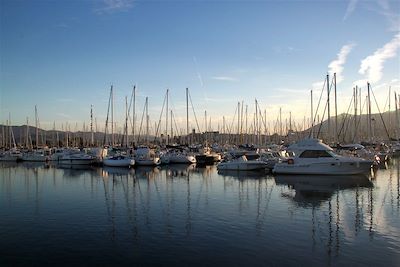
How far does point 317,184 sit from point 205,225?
61.8ft

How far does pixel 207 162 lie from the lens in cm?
6969

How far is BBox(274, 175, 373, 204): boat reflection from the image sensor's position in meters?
28.8

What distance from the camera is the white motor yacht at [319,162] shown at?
40.4 meters

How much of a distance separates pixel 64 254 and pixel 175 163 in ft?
170

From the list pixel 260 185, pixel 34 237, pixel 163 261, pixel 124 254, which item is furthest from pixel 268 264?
pixel 260 185

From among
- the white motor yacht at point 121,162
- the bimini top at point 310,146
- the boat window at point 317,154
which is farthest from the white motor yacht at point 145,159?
the boat window at point 317,154

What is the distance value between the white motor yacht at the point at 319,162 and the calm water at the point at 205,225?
4.95 meters

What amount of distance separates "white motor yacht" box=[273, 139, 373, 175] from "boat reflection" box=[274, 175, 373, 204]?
0.66m

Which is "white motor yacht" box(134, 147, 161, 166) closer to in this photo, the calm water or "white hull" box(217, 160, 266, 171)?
"white hull" box(217, 160, 266, 171)

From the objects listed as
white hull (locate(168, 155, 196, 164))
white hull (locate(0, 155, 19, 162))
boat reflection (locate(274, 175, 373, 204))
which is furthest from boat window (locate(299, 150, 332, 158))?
white hull (locate(0, 155, 19, 162))

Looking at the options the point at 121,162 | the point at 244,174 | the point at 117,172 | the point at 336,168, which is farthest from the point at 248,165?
the point at 121,162

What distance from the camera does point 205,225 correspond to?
2000cm

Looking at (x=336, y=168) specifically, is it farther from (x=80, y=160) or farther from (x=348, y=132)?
(x=348, y=132)

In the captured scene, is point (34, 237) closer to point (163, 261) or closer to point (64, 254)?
point (64, 254)
